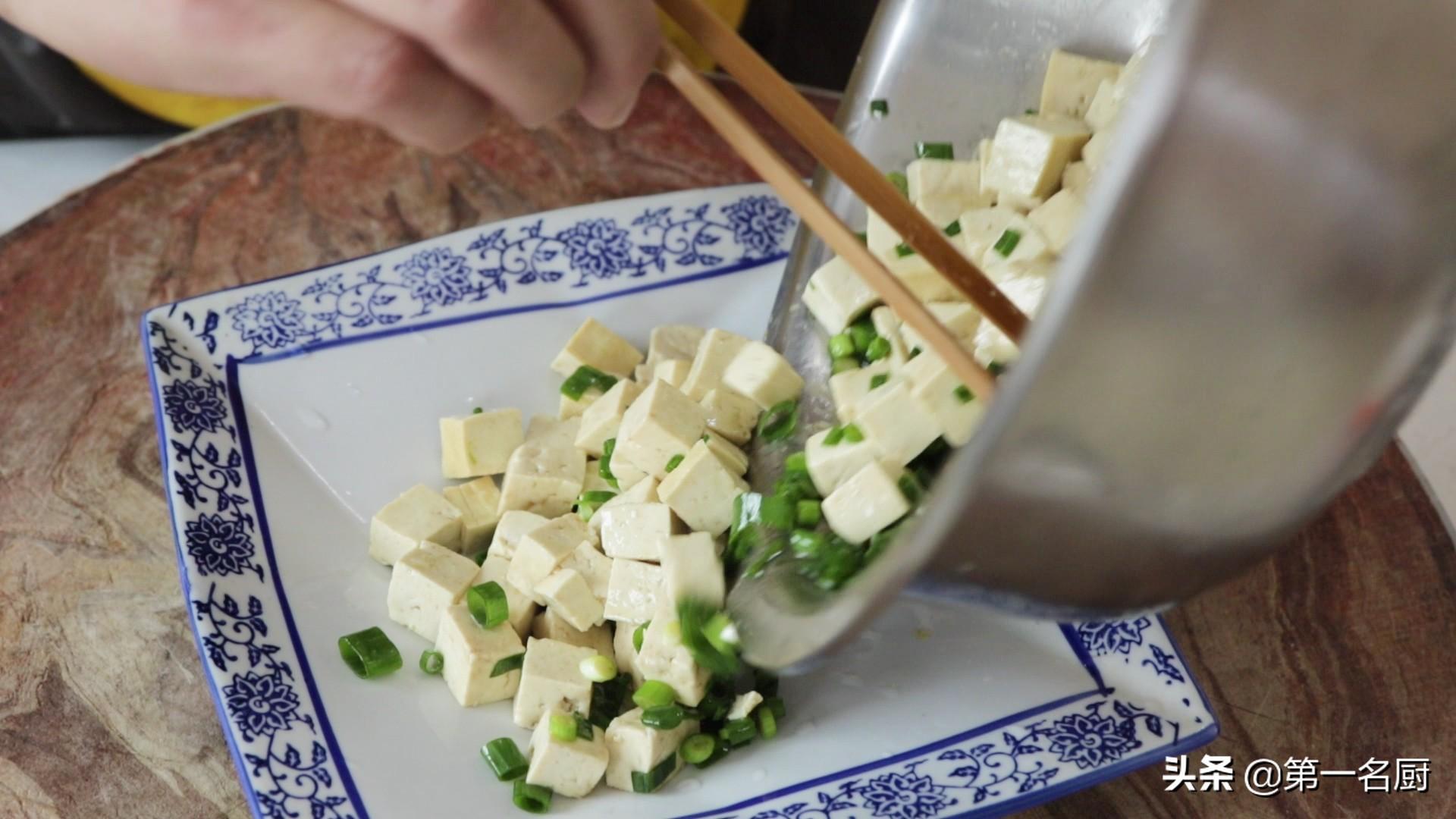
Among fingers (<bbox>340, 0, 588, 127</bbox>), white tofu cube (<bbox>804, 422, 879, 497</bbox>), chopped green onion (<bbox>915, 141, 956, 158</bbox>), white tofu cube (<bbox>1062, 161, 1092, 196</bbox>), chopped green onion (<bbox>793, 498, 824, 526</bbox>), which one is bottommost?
chopped green onion (<bbox>793, 498, 824, 526</bbox>)

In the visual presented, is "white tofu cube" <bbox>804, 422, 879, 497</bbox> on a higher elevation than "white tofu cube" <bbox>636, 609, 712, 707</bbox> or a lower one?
higher

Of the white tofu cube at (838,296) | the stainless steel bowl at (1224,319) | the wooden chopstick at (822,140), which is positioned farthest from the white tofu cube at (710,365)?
the stainless steel bowl at (1224,319)

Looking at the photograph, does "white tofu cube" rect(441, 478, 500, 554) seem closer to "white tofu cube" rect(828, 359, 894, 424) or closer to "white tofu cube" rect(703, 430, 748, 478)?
"white tofu cube" rect(703, 430, 748, 478)

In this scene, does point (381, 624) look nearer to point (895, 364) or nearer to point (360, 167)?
point (895, 364)

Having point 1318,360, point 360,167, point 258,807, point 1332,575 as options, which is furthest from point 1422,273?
point 360,167

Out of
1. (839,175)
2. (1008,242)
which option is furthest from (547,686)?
(1008,242)

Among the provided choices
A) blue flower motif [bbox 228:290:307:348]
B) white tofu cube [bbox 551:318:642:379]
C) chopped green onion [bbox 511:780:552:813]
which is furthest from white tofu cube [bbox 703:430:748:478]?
blue flower motif [bbox 228:290:307:348]
